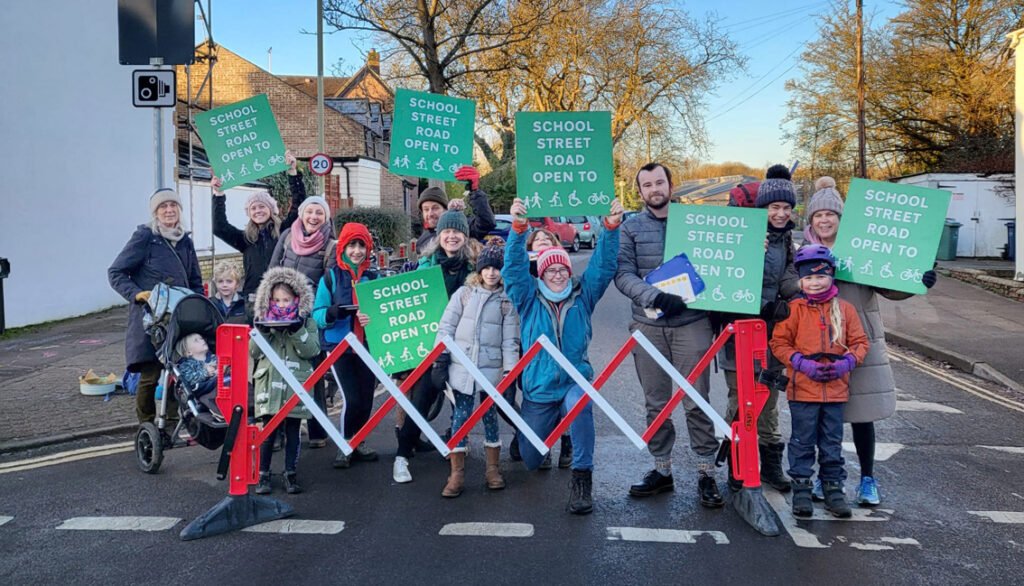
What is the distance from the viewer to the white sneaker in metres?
5.75

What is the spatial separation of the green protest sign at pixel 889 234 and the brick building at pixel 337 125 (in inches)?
1107

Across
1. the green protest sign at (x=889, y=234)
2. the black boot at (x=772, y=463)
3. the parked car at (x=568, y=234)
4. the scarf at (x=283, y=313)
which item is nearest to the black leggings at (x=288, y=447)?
the scarf at (x=283, y=313)

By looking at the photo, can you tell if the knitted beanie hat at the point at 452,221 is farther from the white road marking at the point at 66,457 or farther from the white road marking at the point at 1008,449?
the white road marking at the point at 1008,449

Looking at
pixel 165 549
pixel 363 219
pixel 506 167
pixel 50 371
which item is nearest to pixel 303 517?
pixel 165 549

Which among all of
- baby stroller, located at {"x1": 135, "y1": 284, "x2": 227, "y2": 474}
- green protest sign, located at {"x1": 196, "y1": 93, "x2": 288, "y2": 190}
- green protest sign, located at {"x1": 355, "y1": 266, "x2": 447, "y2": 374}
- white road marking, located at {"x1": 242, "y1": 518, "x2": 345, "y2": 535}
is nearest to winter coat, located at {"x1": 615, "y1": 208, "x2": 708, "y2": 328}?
green protest sign, located at {"x1": 355, "y1": 266, "x2": 447, "y2": 374}

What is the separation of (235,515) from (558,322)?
219 centimetres

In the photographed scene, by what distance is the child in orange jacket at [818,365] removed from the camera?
493 cm

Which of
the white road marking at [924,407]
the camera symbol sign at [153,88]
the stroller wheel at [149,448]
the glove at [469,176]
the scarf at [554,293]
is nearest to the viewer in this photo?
the scarf at [554,293]

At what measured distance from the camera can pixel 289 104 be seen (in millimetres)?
40000

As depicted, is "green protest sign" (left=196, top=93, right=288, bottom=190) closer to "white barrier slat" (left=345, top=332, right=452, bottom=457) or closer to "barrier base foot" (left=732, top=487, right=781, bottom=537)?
"white barrier slat" (left=345, top=332, right=452, bottom=457)

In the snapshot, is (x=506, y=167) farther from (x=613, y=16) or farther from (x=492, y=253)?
(x=492, y=253)

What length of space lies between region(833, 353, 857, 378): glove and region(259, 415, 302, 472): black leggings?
337cm

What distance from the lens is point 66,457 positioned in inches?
253

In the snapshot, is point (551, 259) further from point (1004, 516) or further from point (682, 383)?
point (1004, 516)
